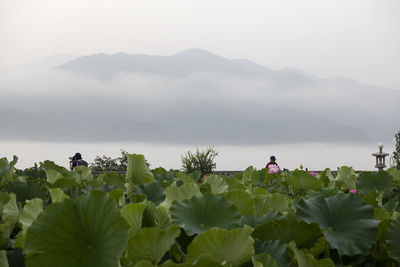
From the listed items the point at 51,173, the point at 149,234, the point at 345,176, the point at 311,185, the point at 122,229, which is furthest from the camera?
the point at 345,176

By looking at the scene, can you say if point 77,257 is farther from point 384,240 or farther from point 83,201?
point 384,240

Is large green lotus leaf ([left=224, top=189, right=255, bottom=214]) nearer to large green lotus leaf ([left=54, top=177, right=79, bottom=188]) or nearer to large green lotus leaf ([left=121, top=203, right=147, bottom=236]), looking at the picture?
large green lotus leaf ([left=121, top=203, right=147, bottom=236])

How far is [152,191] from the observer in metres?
2.01

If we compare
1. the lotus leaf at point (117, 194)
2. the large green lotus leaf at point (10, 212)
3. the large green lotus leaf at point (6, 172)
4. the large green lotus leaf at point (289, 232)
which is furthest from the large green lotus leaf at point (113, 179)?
the large green lotus leaf at point (289, 232)

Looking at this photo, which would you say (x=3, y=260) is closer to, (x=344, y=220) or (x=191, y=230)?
(x=191, y=230)

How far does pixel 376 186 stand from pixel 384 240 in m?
1.65

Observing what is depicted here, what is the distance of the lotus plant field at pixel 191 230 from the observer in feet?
3.00

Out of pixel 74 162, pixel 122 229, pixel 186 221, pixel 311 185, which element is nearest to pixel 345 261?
pixel 186 221

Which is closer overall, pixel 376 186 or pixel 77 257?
pixel 77 257

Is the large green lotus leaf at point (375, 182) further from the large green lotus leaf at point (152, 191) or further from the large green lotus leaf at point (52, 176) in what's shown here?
the large green lotus leaf at point (52, 176)

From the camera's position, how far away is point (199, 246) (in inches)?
38.9

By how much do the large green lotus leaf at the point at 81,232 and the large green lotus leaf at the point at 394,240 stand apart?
827 millimetres

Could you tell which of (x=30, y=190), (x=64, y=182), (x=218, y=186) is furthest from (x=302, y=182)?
(x=30, y=190)

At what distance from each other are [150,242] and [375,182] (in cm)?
229
